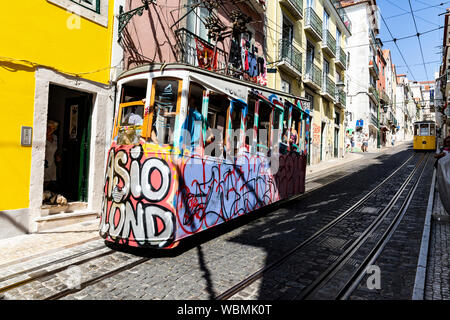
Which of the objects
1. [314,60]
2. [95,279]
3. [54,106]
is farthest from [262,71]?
[95,279]

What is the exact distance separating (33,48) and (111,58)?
1739 mm

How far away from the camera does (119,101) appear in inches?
210

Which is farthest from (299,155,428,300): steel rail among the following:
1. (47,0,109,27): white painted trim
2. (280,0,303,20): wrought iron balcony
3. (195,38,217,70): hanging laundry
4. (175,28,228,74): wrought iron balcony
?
(280,0,303,20): wrought iron balcony

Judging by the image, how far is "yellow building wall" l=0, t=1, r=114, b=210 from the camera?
5418 millimetres

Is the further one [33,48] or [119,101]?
[33,48]

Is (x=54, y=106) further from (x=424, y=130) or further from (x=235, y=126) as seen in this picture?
(x=424, y=130)

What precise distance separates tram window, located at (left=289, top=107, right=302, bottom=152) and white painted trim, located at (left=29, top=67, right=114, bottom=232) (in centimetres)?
470

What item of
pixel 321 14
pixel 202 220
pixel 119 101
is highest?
pixel 321 14

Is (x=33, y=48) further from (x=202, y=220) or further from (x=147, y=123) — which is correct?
(x=202, y=220)

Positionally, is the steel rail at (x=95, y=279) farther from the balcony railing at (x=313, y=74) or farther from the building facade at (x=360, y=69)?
the building facade at (x=360, y=69)

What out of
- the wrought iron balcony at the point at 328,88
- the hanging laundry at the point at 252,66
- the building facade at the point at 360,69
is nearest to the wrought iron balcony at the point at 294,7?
the hanging laundry at the point at 252,66

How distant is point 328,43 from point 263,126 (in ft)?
59.8

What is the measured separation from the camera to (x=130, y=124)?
512 cm
